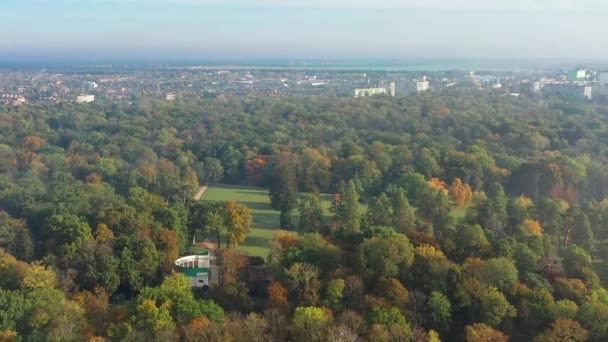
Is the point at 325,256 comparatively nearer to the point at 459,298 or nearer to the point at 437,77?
the point at 459,298

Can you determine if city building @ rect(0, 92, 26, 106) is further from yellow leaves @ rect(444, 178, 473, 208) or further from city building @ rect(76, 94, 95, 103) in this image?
yellow leaves @ rect(444, 178, 473, 208)

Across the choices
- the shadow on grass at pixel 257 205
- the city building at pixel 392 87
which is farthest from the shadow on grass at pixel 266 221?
the city building at pixel 392 87

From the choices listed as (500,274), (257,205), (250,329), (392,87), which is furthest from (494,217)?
(392,87)

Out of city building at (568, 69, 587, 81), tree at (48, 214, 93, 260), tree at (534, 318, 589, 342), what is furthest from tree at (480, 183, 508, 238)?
city building at (568, 69, 587, 81)

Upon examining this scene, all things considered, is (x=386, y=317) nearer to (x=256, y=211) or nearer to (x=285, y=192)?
(x=285, y=192)

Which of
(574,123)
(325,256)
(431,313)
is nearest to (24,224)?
(325,256)

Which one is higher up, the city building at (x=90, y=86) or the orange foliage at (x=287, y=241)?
the city building at (x=90, y=86)

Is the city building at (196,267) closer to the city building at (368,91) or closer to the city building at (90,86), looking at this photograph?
the city building at (368,91)
